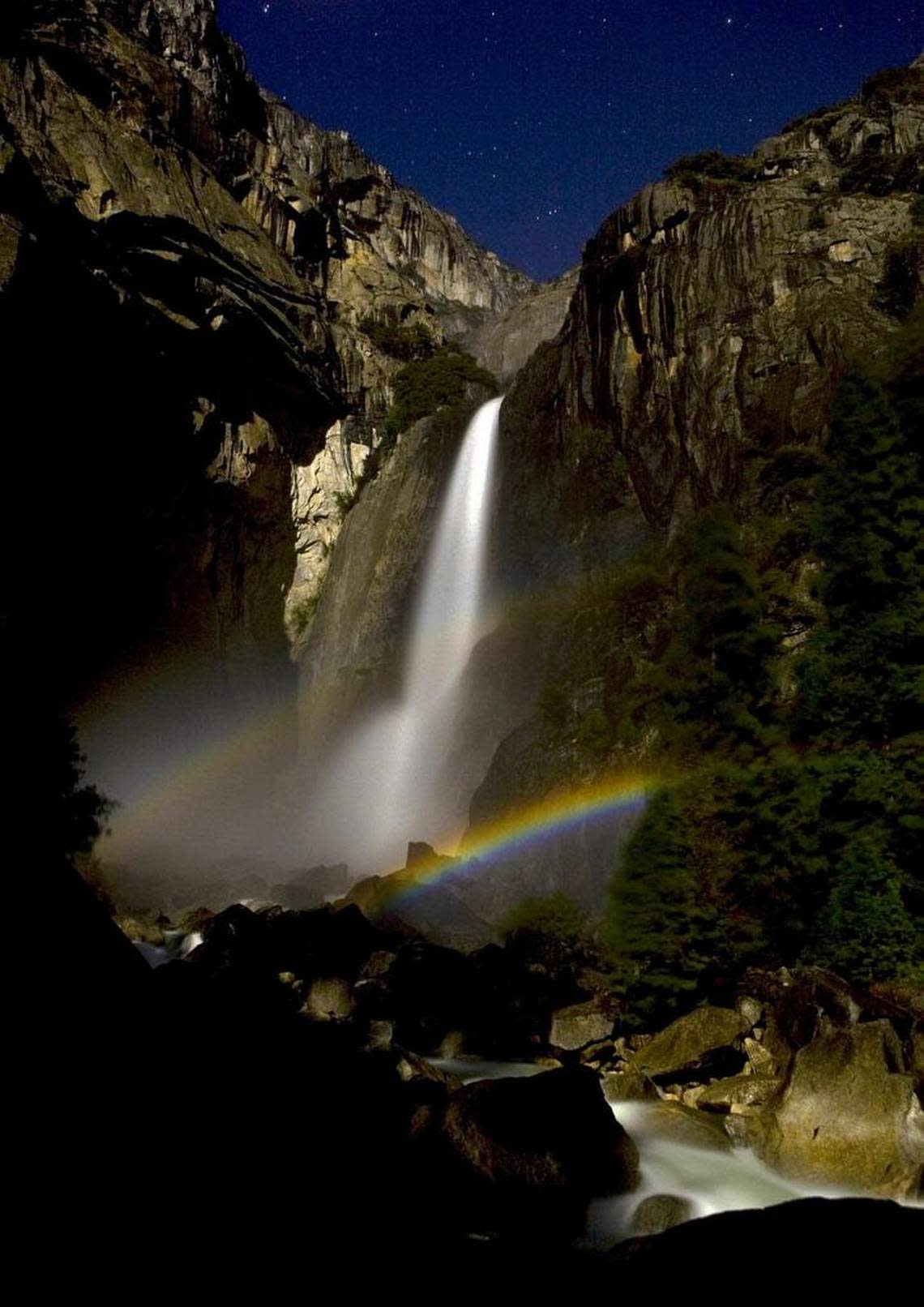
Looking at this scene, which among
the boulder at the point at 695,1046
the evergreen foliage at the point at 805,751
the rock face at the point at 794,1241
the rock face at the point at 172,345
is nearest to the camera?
the rock face at the point at 794,1241

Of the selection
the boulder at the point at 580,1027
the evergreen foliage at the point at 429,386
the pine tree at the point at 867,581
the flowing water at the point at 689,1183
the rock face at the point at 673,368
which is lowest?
the boulder at the point at 580,1027

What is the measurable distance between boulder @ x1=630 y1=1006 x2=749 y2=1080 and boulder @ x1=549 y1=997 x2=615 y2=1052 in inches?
41.3

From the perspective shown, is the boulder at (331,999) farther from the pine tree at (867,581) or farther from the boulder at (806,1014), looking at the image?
the pine tree at (867,581)

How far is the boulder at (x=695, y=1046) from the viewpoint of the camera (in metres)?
9.29

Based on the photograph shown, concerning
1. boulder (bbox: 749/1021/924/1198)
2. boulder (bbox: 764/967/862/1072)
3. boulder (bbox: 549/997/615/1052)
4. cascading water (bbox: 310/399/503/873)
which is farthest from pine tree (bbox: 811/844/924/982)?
cascading water (bbox: 310/399/503/873)

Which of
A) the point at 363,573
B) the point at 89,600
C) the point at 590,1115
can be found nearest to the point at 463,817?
the point at 363,573

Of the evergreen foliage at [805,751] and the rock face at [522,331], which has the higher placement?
the rock face at [522,331]

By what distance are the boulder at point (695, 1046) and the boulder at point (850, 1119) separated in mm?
1736

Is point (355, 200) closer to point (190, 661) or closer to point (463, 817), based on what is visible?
point (190, 661)

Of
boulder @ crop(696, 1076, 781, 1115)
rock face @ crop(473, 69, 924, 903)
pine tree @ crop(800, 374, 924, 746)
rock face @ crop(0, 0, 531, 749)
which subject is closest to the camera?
boulder @ crop(696, 1076, 781, 1115)

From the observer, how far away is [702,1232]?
383cm

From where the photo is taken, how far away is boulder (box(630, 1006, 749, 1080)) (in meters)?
9.29

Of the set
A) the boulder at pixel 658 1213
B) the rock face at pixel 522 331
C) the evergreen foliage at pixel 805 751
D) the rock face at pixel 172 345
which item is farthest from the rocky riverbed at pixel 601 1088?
the rock face at pixel 522 331

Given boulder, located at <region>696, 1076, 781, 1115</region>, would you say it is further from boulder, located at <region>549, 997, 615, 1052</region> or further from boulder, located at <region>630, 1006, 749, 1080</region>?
boulder, located at <region>549, 997, 615, 1052</region>
